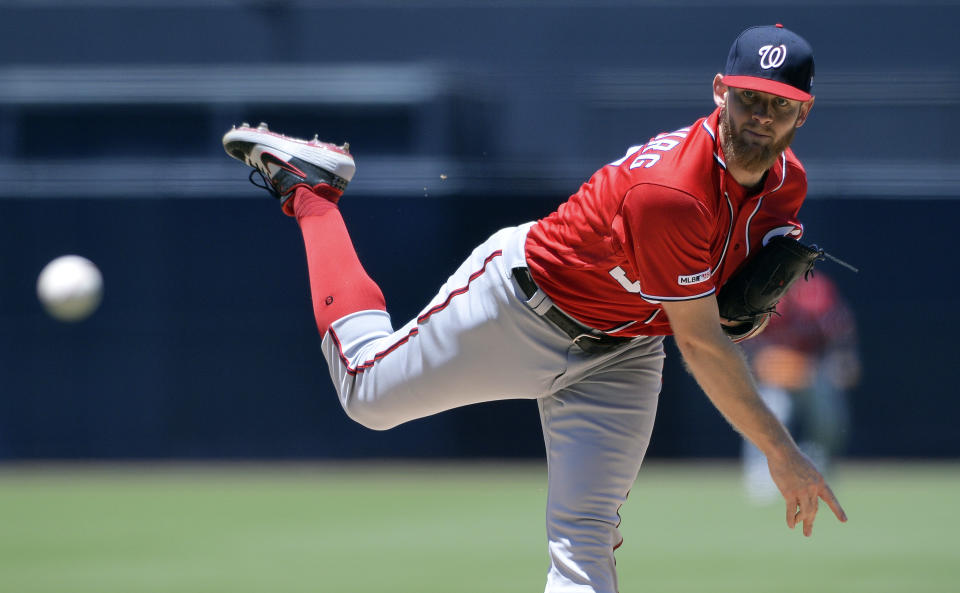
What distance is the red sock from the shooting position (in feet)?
15.9

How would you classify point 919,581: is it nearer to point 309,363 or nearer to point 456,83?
point 309,363

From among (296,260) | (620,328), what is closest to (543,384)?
Result: (620,328)

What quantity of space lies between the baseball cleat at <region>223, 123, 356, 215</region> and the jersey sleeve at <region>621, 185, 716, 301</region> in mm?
1710

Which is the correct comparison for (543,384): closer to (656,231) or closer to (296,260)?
(656,231)

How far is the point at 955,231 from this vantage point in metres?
12.8

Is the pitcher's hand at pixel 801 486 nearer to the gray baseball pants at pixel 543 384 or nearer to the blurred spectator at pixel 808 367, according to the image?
the gray baseball pants at pixel 543 384

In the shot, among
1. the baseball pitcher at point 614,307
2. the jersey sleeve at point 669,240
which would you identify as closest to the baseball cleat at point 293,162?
the baseball pitcher at point 614,307

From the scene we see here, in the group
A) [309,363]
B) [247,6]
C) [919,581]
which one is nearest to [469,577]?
[919,581]

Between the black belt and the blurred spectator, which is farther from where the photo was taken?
the blurred spectator

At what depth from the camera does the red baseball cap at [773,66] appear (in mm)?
3783

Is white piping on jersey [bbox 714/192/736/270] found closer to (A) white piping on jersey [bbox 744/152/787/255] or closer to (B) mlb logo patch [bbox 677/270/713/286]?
(A) white piping on jersey [bbox 744/152/787/255]

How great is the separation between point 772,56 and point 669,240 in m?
0.66

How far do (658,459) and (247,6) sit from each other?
26.8 ft

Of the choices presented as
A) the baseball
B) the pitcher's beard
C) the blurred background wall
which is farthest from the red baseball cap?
the blurred background wall
